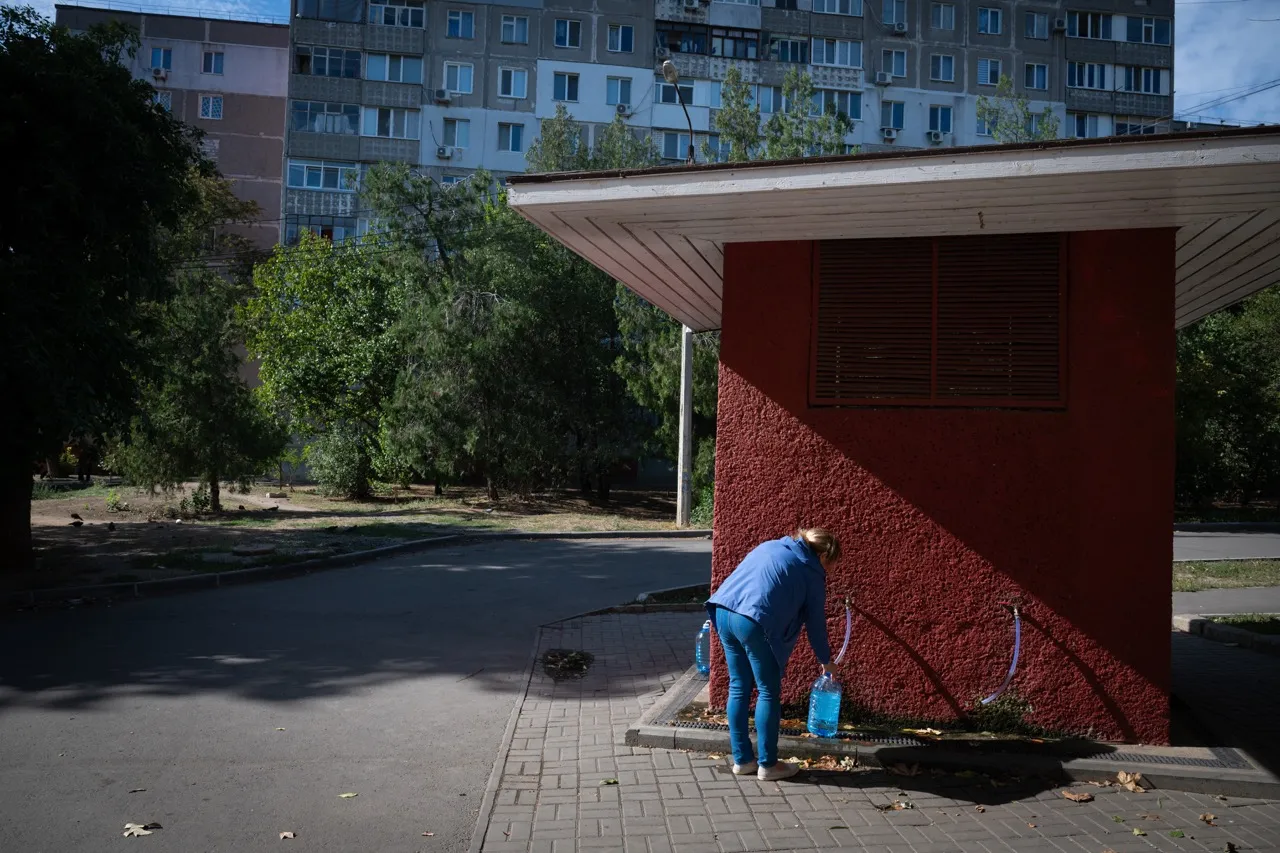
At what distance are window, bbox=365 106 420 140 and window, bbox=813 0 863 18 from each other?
17624 millimetres

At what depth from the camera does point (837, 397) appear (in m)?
6.39

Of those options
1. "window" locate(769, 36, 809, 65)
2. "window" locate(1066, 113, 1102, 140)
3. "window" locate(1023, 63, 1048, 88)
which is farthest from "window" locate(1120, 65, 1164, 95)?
"window" locate(769, 36, 809, 65)

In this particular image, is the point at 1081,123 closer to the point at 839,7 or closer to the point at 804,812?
the point at 839,7

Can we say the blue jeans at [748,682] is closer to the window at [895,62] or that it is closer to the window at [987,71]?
the window at [895,62]

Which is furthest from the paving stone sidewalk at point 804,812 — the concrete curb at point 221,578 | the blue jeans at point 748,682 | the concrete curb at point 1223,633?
the concrete curb at point 221,578

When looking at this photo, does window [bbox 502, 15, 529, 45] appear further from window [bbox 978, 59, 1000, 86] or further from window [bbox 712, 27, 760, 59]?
window [bbox 978, 59, 1000, 86]

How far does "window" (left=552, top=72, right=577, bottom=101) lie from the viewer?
134ft

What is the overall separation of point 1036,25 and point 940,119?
5950 mm

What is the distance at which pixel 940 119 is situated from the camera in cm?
4222

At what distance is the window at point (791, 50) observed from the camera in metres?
41.3

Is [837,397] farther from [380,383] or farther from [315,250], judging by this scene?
[315,250]

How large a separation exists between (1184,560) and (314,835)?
16.6 meters

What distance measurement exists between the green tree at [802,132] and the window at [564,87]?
658 inches

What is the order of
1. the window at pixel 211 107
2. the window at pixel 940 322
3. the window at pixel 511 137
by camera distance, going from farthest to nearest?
the window at pixel 211 107
the window at pixel 511 137
the window at pixel 940 322
